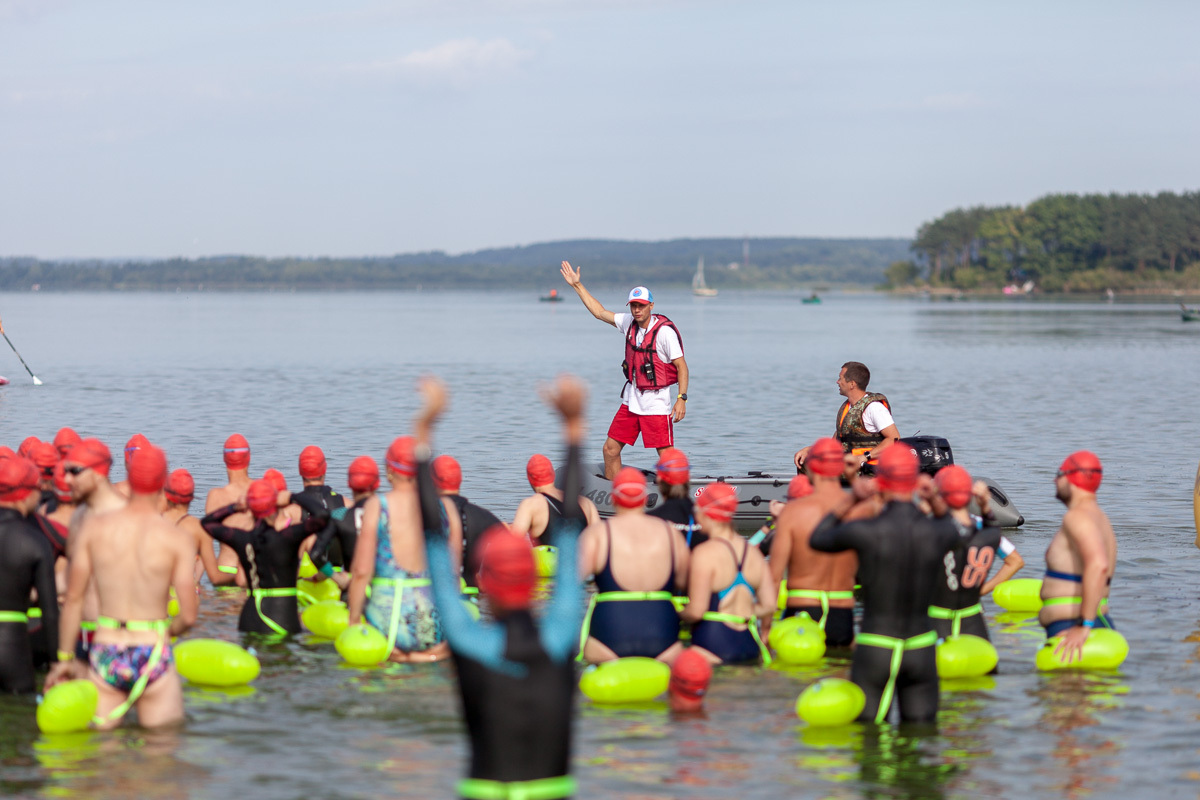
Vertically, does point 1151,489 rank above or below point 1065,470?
below

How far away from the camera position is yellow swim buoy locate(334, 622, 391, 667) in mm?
9977

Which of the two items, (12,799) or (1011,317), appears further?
(1011,317)

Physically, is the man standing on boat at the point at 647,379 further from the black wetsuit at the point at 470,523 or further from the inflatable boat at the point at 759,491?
the black wetsuit at the point at 470,523

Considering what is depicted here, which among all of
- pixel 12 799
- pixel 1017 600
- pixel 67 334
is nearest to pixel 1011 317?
pixel 67 334

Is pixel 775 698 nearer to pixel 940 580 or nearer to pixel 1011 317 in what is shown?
pixel 940 580

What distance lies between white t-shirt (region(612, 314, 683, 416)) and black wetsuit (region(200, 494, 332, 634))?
16.8 ft

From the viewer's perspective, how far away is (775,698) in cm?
961

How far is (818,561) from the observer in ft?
33.8

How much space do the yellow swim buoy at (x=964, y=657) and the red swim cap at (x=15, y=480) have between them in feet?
21.5

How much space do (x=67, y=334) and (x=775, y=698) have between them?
8507 centimetres

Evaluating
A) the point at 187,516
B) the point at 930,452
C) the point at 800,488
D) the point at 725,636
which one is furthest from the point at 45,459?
the point at 930,452

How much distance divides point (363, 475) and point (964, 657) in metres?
4.88

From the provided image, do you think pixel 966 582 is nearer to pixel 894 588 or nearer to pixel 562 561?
pixel 894 588

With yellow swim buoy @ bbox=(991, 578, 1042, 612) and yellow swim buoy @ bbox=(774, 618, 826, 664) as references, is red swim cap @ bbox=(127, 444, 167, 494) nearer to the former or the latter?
yellow swim buoy @ bbox=(774, 618, 826, 664)
